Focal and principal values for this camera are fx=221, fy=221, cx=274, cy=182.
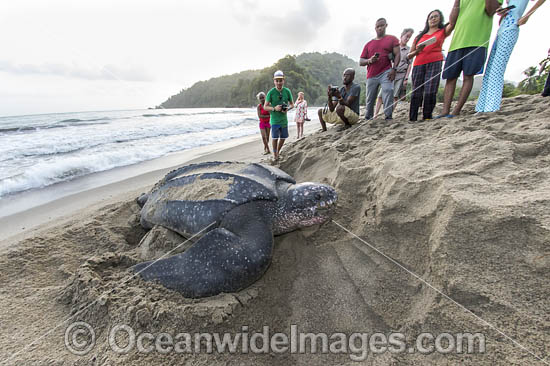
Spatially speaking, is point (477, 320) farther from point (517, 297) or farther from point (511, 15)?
point (511, 15)

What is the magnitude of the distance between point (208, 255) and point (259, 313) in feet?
1.33

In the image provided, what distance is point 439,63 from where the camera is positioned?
267 centimetres

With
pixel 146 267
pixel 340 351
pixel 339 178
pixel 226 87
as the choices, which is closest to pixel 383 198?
pixel 339 178

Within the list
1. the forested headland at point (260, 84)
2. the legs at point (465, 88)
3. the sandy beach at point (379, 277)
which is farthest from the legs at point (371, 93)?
the forested headland at point (260, 84)

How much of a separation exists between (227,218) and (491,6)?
3.17 metres

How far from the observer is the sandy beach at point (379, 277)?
0.77m

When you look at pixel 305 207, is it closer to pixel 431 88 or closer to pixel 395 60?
pixel 431 88

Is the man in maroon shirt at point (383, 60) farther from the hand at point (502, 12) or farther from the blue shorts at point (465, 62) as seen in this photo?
the hand at point (502, 12)

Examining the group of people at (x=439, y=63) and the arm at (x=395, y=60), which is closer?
the group of people at (x=439, y=63)

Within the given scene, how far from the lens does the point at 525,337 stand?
0.67 m

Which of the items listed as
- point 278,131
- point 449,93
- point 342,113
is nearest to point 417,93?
point 449,93

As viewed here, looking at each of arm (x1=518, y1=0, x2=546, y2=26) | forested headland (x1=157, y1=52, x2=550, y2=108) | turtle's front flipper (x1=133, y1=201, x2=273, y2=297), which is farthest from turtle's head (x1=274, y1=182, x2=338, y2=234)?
forested headland (x1=157, y1=52, x2=550, y2=108)

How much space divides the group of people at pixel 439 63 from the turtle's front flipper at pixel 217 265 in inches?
100

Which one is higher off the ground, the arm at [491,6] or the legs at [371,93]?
the arm at [491,6]
